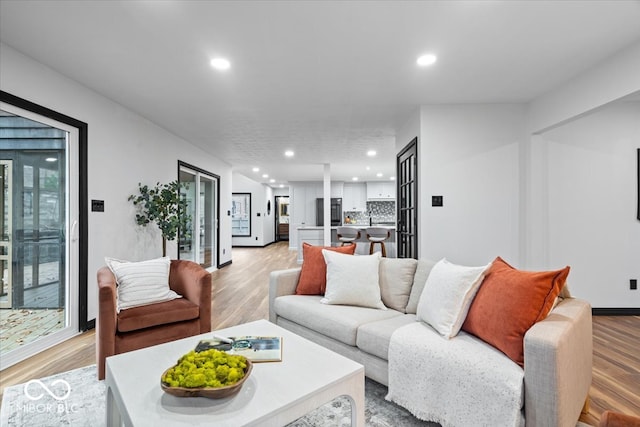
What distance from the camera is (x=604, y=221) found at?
3885 mm

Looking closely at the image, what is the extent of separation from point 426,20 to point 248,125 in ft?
10.0

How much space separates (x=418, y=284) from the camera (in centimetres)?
248

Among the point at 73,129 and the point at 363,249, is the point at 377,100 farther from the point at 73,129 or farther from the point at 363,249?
the point at 363,249

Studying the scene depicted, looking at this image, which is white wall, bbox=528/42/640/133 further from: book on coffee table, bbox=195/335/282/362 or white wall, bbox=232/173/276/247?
white wall, bbox=232/173/276/247

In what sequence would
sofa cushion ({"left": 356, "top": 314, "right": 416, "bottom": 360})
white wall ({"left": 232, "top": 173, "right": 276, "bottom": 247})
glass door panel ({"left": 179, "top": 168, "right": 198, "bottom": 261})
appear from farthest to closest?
white wall ({"left": 232, "top": 173, "right": 276, "bottom": 247}) → glass door panel ({"left": 179, "top": 168, "right": 198, "bottom": 261}) → sofa cushion ({"left": 356, "top": 314, "right": 416, "bottom": 360})

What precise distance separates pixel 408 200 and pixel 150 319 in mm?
3419

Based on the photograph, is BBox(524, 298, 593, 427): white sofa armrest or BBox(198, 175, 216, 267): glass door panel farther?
BBox(198, 175, 216, 267): glass door panel

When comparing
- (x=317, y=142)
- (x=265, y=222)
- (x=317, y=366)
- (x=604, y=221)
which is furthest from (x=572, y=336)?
(x=265, y=222)

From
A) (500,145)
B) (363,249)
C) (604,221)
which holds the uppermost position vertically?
(500,145)

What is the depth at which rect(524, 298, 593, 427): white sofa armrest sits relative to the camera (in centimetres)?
138

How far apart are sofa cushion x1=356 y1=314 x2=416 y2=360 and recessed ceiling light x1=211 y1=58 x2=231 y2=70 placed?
2.40 meters

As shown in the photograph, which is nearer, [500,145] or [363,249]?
[500,145]

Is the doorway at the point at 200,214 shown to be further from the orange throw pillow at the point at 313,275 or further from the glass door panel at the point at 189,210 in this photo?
the orange throw pillow at the point at 313,275

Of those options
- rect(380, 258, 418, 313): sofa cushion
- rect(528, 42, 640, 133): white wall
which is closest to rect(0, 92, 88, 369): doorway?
rect(380, 258, 418, 313): sofa cushion
